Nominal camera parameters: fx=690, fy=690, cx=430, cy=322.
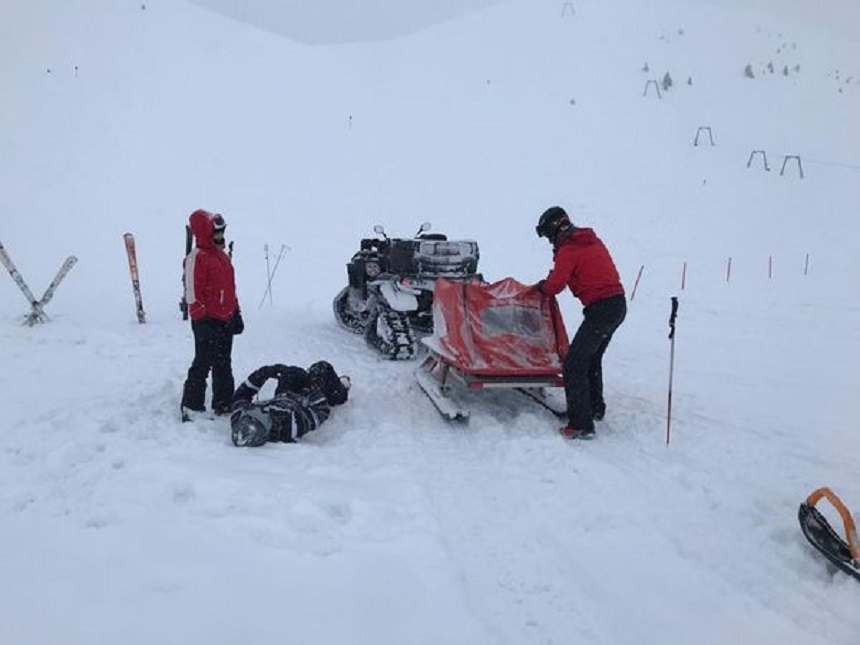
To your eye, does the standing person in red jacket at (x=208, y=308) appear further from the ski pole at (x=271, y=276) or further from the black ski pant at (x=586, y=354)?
the ski pole at (x=271, y=276)

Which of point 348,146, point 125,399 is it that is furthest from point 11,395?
point 348,146

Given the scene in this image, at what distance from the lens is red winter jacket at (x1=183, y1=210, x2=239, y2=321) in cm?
562

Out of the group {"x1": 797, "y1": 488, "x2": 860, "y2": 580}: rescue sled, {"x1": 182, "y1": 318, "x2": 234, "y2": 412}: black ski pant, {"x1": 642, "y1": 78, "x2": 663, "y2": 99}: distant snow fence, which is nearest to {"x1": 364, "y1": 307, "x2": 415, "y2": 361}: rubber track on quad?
{"x1": 182, "y1": 318, "x2": 234, "y2": 412}: black ski pant

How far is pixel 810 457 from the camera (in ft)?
16.6

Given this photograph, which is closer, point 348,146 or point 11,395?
point 11,395

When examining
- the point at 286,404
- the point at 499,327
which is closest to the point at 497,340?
the point at 499,327

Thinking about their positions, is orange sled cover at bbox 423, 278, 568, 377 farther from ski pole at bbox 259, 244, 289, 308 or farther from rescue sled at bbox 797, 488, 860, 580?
ski pole at bbox 259, 244, 289, 308

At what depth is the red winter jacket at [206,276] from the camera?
5.62 m

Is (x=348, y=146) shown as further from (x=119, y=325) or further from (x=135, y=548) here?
(x=135, y=548)

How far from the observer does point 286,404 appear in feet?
17.8

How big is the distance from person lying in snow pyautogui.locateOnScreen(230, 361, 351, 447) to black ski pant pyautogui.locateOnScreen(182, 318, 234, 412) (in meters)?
0.20

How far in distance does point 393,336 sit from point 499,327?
205cm

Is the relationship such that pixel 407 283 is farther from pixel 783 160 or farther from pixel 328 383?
pixel 783 160

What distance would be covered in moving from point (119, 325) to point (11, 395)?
2.94 metres
